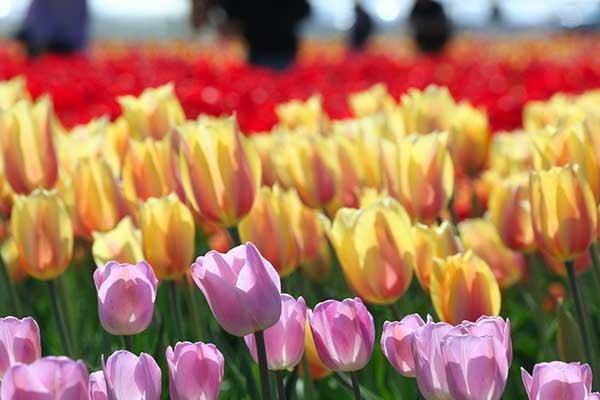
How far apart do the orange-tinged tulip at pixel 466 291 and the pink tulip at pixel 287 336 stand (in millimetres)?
233

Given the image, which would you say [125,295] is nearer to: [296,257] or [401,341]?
[401,341]

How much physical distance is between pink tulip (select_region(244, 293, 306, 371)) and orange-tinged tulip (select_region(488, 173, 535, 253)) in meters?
0.64

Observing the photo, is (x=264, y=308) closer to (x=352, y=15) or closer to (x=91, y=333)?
(x=91, y=333)

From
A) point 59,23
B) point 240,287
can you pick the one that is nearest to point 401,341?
point 240,287

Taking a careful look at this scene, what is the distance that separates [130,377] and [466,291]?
483 millimetres

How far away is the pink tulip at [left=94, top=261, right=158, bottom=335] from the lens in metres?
1.23

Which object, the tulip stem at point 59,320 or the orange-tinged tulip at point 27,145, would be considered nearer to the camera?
the tulip stem at point 59,320

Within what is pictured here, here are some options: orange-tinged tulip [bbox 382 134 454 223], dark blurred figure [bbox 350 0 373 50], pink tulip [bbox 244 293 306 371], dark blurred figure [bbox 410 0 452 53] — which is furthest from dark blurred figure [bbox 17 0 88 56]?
dark blurred figure [bbox 350 0 373 50]

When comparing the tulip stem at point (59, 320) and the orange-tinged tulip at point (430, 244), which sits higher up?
the orange-tinged tulip at point (430, 244)

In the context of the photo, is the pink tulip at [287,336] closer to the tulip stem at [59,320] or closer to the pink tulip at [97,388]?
the pink tulip at [97,388]

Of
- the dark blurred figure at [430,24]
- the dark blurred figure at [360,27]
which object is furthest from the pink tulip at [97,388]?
the dark blurred figure at [360,27]

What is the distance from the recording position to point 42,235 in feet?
5.24

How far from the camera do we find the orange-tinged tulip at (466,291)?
4.53 feet

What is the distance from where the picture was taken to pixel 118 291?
4.06 ft
